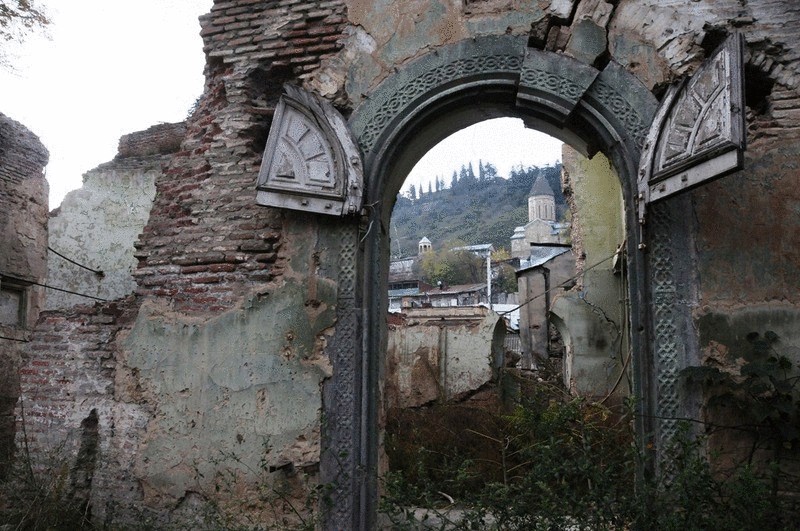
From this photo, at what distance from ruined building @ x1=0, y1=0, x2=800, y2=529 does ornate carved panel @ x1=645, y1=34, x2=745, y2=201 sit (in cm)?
1

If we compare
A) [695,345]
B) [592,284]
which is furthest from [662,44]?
[592,284]

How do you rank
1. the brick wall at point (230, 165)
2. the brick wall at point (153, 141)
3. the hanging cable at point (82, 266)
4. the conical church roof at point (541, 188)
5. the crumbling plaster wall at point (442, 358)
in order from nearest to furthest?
1. the brick wall at point (230, 165)
2. the crumbling plaster wall at point (442, 358)
3. the brick wall at point (153, 141)
4. the hanging cable at point (82, 266)
5. the conical church roof at point (541, 188)

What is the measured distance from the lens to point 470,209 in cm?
10525

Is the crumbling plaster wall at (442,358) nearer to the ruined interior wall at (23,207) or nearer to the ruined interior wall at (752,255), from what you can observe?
the ruined interior wall at (23,207)

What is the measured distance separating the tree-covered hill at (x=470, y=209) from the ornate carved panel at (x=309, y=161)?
264 ft

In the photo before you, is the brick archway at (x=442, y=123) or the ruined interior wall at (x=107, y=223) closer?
the brick archway at (x=442, y=123)

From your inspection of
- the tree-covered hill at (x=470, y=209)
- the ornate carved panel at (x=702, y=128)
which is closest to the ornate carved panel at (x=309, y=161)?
the ornate carved panel at (x=702, y=128)

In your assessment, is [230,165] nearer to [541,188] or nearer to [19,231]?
[19,231]

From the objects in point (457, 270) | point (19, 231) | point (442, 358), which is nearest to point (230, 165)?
point (442, 358)

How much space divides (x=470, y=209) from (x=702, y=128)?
102419 mm

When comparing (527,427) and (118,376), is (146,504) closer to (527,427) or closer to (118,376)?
(118,376)

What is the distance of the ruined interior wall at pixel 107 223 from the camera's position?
11383mm

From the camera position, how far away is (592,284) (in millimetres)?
10164

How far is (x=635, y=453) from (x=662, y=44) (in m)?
2.58
